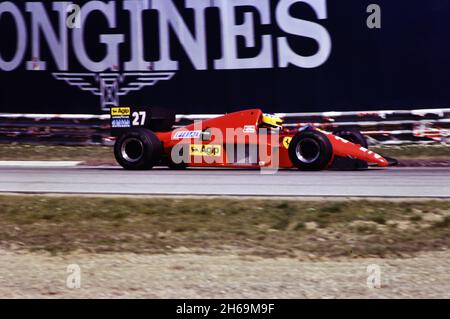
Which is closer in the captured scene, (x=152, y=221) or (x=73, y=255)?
(x=73, y=255)

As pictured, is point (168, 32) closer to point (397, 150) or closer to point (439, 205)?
point (397, 150)

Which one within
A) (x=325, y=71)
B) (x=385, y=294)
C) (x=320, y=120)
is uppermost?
(x=325, y=71)

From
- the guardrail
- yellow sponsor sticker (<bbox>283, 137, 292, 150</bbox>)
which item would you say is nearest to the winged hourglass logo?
the guardrail

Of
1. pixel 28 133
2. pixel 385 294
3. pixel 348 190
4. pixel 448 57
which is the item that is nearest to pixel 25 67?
pixel 28 133

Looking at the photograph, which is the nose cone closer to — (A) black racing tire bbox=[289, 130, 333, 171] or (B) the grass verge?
(A) black racing tire bbox=[289, 130, 333, 171]

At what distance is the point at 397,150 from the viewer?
17.0 m

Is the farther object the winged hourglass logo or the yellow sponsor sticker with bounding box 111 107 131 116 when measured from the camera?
the winged hourglass logo

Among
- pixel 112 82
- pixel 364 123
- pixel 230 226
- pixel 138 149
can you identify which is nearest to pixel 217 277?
pixel 230 226

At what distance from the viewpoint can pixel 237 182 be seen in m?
11.7

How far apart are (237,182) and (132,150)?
2.89m

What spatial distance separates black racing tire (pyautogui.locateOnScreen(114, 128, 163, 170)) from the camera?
1354cm

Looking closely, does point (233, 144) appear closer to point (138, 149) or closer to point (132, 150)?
point (138, 149)

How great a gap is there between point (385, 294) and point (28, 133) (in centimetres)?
1456

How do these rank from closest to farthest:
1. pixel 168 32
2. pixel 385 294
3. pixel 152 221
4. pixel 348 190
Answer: pixel 385 294 → pixel 152 221 → pixel 348 190 → pixel 168 32
